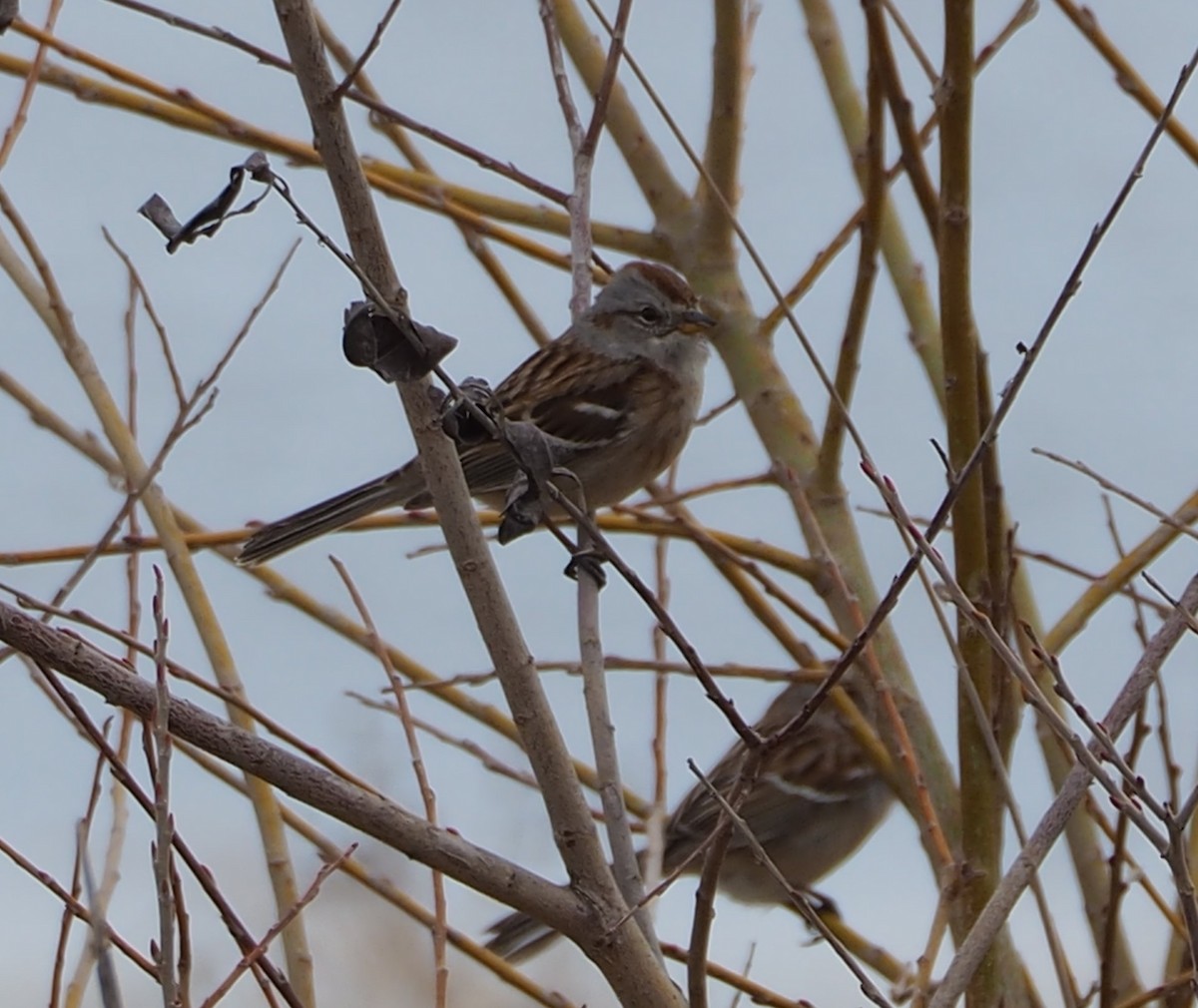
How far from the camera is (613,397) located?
466 centimetres

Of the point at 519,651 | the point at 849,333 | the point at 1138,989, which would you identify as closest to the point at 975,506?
the point at 849,333

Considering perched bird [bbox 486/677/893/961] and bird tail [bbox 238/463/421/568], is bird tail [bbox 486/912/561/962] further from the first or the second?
bird tail [bbox 238/463/421/568]

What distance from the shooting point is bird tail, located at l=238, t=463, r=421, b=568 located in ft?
13.4

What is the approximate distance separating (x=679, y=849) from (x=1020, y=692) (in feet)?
7.15

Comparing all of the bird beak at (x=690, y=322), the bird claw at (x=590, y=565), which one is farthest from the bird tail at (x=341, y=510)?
the bird claw at (x=590, y=565)

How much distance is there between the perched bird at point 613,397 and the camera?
175 inches

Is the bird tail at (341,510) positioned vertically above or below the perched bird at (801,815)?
above

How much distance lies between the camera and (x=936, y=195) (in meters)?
2.55

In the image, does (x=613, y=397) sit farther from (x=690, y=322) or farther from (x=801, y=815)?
(x=801, y=815)

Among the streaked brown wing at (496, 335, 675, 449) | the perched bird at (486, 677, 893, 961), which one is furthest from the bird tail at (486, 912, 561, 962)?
the streaked brown wing at (496, 335, 675, 449)

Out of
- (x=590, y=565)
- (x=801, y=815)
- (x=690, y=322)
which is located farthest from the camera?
(x=801, y=815)

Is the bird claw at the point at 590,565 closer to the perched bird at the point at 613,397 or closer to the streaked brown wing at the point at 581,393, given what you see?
the perched bird at the point at 613,397

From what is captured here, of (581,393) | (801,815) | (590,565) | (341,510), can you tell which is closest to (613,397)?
(581,393)

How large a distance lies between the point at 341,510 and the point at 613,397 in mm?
824
